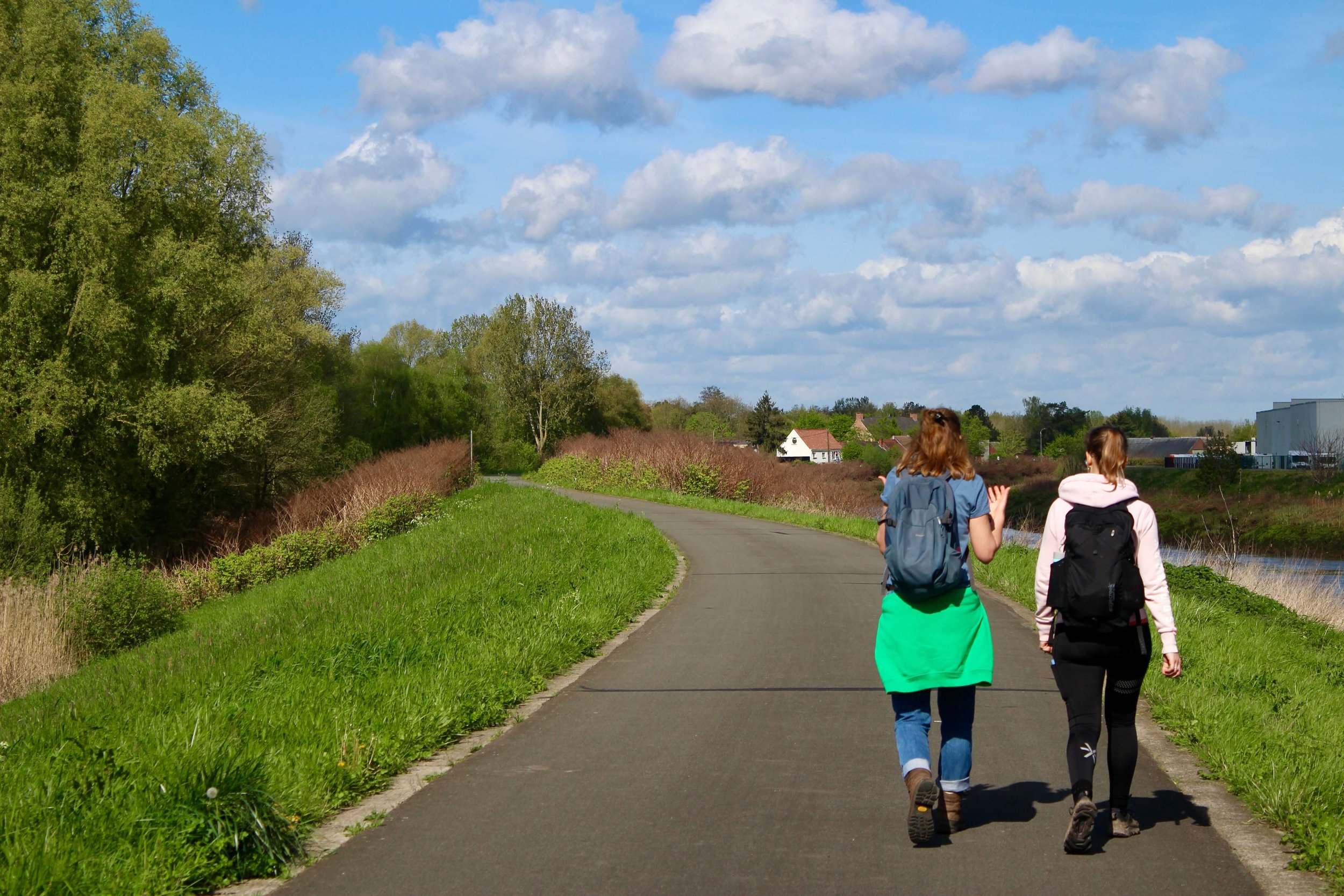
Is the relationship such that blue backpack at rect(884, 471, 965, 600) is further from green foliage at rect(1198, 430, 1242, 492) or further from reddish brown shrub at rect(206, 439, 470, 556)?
green foliage at rect(1198, 430, 1242, 492)

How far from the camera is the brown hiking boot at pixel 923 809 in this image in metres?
4.60

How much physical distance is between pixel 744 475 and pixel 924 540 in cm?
3435

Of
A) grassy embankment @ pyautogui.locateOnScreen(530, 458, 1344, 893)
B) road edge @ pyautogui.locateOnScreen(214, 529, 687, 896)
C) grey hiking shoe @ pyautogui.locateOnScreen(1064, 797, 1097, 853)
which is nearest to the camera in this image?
road edge @ pyautogui.locateOnScreen(214, 529, 687, 896)

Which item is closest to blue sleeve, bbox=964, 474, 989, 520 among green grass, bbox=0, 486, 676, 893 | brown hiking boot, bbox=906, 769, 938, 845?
brown hiking boot, bbox=906, 769, 938, 845

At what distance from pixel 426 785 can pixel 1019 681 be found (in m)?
4.73

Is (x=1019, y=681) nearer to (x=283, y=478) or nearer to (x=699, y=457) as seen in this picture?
(x=699, y=457)

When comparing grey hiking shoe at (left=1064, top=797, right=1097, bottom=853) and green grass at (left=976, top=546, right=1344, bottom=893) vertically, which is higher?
grey hiking shoe at (left=1064, top=797, right=1097, bottom=853)

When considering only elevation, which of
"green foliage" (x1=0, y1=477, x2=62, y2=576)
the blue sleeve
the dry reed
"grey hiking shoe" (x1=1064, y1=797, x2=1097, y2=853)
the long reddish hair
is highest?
→ the long reddish hair

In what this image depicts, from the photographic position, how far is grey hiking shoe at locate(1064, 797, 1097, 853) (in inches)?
180

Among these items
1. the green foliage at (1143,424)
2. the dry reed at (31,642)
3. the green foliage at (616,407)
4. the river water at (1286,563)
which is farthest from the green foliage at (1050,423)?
the dry reed at (31,642)

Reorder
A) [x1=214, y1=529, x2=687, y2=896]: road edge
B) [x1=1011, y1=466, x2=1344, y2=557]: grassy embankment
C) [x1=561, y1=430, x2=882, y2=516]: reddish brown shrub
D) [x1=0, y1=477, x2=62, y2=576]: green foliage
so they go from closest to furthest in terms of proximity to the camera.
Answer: [x1=214, y1=529, x2=687, y2=896]: road edge → [x1=0, y1=477, x2=62, y2=576]: green foliage → [x1=561, y1=430, x2=882, y2=516]: reddish brown shrub → [x1=1011, y1=466, x2=1344, y2=557]: grassy embankment

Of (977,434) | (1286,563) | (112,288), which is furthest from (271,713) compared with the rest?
(977,434)

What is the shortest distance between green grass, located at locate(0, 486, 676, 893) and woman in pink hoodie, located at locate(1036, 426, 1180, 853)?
3.38 m

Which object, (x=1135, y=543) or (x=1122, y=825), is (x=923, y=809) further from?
(x=1135, y=543)
